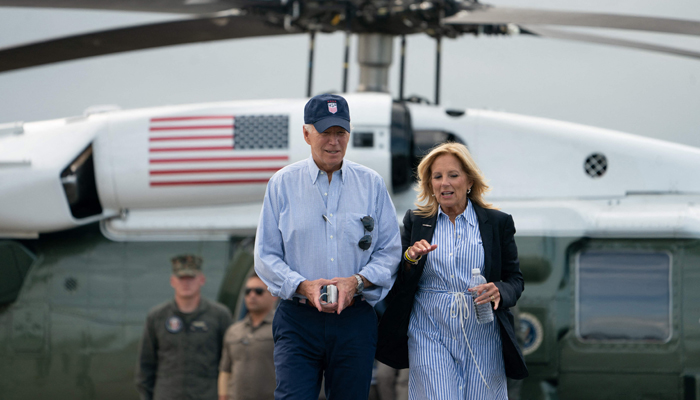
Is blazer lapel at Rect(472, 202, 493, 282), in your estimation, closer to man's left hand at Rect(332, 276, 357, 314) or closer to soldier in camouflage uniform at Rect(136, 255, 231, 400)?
man's left hand at Rect(332, 276, 357, 314)

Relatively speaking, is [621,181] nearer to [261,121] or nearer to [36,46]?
[261,121]

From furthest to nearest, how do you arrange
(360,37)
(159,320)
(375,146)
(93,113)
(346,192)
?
(360,37) → (93,113) → (375,146) → (159,320) → (346,192)

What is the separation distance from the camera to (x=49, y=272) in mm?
6160

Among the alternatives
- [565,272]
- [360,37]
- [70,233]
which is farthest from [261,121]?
[565,272]

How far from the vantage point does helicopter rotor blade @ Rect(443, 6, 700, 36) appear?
5430mm

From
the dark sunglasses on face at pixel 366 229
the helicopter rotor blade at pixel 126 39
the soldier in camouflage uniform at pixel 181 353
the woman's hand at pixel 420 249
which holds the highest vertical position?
the helicopter rotor blade at pixel 126 39

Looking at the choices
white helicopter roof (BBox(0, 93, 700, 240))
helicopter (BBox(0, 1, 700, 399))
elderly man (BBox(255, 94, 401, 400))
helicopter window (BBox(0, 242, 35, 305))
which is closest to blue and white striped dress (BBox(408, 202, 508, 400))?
elderly man (BBox(255, 94, 401, 400))

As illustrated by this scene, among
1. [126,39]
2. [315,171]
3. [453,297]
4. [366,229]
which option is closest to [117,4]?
[126,39]

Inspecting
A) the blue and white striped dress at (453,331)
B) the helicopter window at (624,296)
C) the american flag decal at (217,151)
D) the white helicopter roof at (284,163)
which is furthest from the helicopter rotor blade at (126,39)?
the blue and white striped dress at (453,331)

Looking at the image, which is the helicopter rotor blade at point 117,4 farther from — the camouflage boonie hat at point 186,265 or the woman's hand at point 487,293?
the woman's hand at point 487,293

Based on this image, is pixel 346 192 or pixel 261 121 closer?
pixel 346 192

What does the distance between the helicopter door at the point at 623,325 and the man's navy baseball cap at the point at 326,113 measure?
11.8 feet

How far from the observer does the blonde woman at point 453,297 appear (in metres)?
2.98

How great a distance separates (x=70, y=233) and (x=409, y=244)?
416cm
